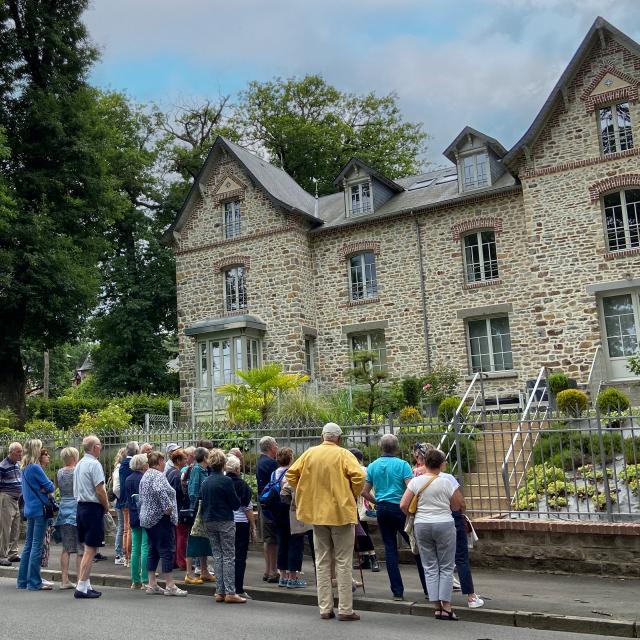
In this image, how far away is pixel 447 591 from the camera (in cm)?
680

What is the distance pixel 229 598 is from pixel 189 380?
16.6 m

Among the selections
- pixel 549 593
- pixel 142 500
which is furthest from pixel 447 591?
pixel 142 500

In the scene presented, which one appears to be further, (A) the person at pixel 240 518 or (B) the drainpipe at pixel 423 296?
(B) the drainpipe at pixel 423 296

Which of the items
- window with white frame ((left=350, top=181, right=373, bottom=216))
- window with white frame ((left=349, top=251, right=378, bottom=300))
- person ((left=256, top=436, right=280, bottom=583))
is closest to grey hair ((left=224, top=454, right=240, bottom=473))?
person ((left=256, top=436, right=280, bottom=583))

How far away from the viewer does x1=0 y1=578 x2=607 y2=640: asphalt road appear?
20.5ft

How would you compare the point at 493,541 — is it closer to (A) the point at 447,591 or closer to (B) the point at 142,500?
(A) the point at 447,591

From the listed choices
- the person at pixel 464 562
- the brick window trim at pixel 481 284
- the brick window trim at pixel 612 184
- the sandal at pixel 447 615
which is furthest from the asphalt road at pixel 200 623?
the brick window trim at pixel 481 284

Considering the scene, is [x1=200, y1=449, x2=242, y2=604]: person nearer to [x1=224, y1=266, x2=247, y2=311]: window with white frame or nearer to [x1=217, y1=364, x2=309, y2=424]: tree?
[x1=217, y1=364, x2=309, y2=424]: tree

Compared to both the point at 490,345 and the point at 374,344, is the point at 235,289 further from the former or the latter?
the point at 490,345

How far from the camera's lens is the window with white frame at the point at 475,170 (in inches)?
851

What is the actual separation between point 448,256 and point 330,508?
15.6 meters

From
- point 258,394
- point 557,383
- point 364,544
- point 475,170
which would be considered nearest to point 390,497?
point 364,544

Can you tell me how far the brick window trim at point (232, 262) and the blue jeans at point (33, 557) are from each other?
15.7 meters

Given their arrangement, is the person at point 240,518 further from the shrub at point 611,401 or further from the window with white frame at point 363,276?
the window with white frame at point 363,276
